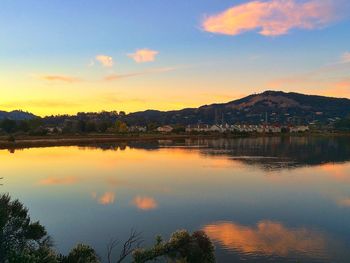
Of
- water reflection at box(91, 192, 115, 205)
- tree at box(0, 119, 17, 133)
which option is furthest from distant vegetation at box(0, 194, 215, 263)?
tree at box(0, 119, 17, 133)

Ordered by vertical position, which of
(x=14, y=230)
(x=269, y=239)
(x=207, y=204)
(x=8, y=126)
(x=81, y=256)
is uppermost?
(x=8, y=126)

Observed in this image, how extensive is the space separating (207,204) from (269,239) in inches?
440

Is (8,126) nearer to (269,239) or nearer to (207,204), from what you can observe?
(207,204)

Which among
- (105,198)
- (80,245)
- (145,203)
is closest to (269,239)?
(145,203)

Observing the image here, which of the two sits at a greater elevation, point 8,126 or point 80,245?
point 8,126

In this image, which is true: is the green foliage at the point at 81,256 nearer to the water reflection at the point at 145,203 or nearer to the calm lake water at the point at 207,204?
the calm lake water at the point at 207,204

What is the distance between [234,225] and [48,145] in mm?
103535

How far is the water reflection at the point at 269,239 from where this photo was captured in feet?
78.5

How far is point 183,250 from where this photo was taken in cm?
1600

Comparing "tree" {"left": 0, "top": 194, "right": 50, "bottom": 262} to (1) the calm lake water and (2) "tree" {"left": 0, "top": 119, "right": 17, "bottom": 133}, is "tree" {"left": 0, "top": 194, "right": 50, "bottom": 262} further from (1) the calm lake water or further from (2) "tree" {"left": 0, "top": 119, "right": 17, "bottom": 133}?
(2) "tree" {"left": 0, "top": 119, "right": 17, "bottom": 133}

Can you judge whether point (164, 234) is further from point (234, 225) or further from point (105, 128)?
point (105, 128)

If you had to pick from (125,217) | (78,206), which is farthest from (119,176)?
(125,217)

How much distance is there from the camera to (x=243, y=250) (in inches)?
947

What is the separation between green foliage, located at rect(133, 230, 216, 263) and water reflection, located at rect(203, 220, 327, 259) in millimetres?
8442
